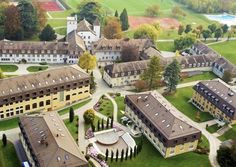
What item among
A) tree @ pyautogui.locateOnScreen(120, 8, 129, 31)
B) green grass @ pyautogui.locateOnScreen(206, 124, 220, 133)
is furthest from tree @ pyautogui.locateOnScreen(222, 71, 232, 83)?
tree @ pyautogui.locateOnScreen(120, 8, 129, 31)

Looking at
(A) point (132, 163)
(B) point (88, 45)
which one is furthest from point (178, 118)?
(B) point (88, 45)

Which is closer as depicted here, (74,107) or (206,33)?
(74,107)

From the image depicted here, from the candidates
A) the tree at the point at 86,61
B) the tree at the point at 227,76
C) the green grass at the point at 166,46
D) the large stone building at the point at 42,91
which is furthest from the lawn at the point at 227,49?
the large stone building at the point at 42,91

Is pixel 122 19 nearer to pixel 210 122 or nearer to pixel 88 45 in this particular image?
pixel 88 45

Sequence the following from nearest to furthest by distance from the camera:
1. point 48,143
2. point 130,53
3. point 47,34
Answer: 1. point 48,143
2. point 130,53
3. point 47,34

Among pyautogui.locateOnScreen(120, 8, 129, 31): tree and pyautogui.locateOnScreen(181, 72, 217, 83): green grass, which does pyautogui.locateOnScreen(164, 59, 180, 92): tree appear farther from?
pyautogui.locateOnScreen(120, 8, 129, 31): tree

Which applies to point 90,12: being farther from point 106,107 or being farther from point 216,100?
point 216,100

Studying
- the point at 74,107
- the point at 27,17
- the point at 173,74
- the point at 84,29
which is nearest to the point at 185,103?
the point at 173,74
